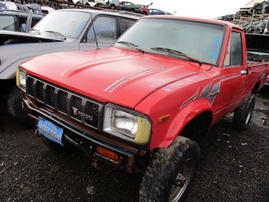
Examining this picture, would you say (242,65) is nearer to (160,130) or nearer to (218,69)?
(218,69)

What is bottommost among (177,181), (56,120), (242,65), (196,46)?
(177,181)

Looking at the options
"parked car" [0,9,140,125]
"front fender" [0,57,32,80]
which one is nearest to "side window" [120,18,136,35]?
"parked car" [0,9,140,125]

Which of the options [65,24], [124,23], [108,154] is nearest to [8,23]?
[65,24]

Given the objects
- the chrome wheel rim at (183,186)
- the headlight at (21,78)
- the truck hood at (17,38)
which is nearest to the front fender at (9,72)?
the truck hood at (17,38)

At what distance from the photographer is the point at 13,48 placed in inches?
124

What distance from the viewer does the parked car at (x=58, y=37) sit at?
3.11 m

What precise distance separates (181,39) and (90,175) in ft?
6.29

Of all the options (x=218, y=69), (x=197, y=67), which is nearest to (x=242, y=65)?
(x=218, y=69)

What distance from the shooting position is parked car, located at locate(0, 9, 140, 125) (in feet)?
10.2

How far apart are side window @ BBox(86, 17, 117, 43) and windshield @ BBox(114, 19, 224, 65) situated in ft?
4.44

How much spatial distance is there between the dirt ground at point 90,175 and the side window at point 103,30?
2.03 meters

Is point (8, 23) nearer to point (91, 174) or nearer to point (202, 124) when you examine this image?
point (91, 174)

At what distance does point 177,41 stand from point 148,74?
949mm

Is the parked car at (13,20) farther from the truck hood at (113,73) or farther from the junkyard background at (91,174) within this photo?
the truck hood at (113,73)
